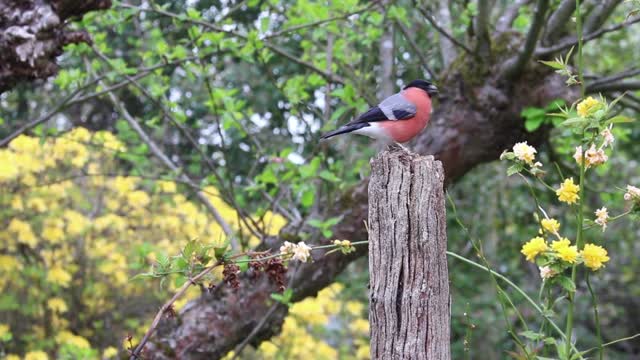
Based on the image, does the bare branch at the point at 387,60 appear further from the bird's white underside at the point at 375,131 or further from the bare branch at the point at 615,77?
the bird's white underside at the point at 375,131

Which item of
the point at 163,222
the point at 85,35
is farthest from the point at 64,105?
the point at 163,222

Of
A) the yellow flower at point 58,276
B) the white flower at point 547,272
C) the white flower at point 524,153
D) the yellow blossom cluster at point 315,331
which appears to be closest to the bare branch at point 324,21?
the yellow blossom cluster at point 315,331

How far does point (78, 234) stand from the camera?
5410 mm

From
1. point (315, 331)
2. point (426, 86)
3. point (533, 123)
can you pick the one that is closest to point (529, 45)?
point (533, 123)

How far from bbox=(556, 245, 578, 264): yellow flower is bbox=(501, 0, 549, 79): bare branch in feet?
6.58

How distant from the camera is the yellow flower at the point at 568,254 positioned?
5.24ft

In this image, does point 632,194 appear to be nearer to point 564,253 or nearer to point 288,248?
point 564,253

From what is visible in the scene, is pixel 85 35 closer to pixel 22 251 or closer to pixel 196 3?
pixel 22 251

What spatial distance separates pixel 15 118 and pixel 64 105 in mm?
5494

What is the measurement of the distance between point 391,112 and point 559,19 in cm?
174

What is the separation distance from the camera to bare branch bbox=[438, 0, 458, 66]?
4.68m

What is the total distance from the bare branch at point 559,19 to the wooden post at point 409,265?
2.28 meters

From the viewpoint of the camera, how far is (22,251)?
5180 mm

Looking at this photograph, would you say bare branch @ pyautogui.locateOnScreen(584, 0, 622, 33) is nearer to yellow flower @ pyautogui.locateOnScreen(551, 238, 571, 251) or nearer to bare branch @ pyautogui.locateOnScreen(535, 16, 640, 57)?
bare branch @ pyautogui.locateOnScreen(535, 16, 640, 57)
